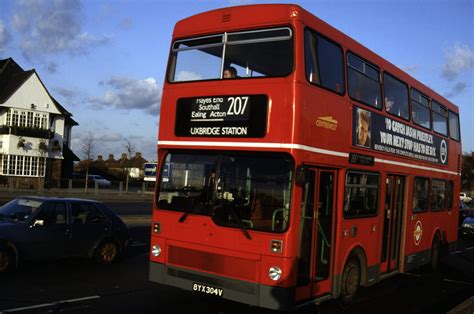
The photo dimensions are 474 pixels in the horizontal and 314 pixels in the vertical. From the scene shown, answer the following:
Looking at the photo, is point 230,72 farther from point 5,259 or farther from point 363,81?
point 5,259

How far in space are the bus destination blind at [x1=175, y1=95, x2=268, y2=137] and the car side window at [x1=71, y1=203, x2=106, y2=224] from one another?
4.15 metres

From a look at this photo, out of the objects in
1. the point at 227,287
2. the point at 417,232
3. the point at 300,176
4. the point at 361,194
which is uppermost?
the point at 300,176

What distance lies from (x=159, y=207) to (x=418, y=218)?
6.39 m

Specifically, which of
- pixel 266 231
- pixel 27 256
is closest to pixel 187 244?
pixel 266 231

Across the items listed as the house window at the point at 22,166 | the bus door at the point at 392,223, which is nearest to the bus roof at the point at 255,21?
the bus door at the point at 392,223

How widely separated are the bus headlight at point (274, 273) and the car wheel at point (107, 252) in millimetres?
5455

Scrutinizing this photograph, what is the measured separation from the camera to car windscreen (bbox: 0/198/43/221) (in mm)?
9844

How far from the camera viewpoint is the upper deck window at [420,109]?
10.9 metres

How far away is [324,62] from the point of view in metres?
7.46

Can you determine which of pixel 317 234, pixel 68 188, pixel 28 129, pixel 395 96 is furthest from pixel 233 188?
pixel 28 129

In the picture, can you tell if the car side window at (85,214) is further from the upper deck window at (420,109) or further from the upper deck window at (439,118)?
the upper deck window at (439,118)

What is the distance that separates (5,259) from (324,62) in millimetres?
6615

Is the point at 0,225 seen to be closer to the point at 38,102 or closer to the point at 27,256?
the point at 27,256

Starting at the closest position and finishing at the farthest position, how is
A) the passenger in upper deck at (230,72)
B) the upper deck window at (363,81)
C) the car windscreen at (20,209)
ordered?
the passenger in upper deck at (230,72), the upper deck window at (363,81), the car windscreen at (20,209)
